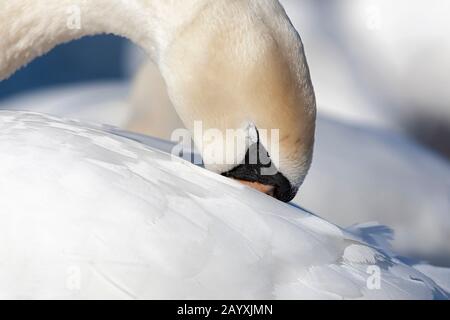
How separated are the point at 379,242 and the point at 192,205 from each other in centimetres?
60

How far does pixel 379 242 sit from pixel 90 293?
79 centimetres

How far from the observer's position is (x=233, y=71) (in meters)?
2.19

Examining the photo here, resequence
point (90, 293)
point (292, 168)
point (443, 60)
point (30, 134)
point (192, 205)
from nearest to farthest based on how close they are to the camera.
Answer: point (90, 293), point (192, 205), point (30, 134), point (292, 168), point (443, 60)

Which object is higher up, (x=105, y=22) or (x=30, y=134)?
(x=105, y=22)

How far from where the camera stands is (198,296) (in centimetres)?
171

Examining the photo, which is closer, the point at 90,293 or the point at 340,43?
the point at 90,293

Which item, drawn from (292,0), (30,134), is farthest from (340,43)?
(30,134)

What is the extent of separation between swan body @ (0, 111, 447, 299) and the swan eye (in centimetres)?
17

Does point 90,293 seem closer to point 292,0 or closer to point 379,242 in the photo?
point 379,242

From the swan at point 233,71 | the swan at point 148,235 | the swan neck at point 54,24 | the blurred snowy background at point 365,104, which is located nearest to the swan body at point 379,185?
the blurred snowy background at point 365,104

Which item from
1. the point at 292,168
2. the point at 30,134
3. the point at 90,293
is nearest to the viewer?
the point at 90,293

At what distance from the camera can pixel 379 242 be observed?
2271 mm

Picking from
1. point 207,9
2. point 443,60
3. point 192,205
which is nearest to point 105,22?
point 207,9

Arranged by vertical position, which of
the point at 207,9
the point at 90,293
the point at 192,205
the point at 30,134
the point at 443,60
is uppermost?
the point at 443,60
